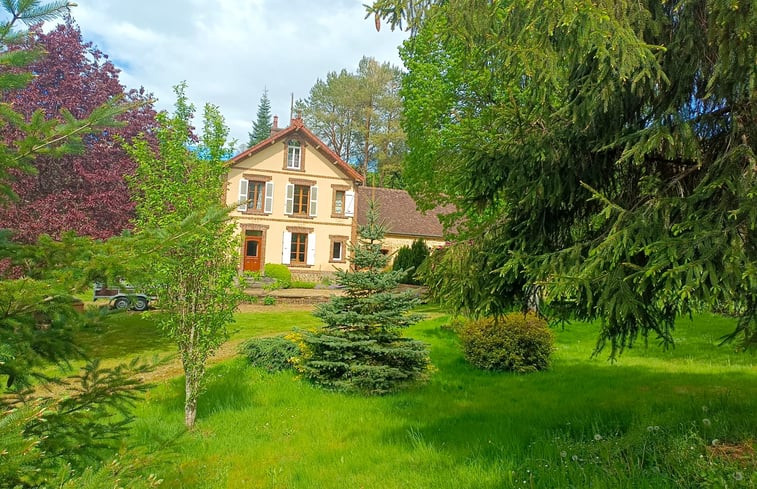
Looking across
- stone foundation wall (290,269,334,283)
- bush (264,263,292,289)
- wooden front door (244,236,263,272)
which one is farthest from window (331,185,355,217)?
bush (264,263,292,289)

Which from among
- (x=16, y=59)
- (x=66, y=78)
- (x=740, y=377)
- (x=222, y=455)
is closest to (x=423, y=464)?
(x=222, y=455)

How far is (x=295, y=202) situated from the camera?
28375 millimetres

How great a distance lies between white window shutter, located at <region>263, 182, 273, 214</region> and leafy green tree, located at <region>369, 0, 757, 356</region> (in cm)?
2271

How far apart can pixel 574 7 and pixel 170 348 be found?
12903 mm

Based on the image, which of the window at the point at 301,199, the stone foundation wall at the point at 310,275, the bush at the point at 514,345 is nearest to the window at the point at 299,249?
the stone foundation wall at the point at 310,275

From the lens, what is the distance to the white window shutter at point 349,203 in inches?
1143

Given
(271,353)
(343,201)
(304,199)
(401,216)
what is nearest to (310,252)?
(304,199)

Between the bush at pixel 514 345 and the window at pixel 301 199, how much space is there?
66.0 feet

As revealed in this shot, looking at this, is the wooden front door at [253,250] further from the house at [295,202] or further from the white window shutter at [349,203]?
the white window shutter at [349,203]

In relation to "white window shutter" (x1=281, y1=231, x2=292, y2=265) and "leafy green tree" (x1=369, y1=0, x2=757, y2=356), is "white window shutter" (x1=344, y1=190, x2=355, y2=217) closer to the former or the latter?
"white window shutter" (x1=281, y1=231, x2=292, y2=265)

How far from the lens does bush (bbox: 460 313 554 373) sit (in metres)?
9.54

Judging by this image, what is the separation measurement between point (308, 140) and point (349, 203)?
4498mm

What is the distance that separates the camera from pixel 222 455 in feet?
18.4

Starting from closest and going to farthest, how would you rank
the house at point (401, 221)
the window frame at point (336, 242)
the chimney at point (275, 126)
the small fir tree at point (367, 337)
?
1. the small fir tree at point (367, 337)
2. the window frame at point (336, 242)
3. the chimney at point (275, 126)
4. the house at point (401, 221)
